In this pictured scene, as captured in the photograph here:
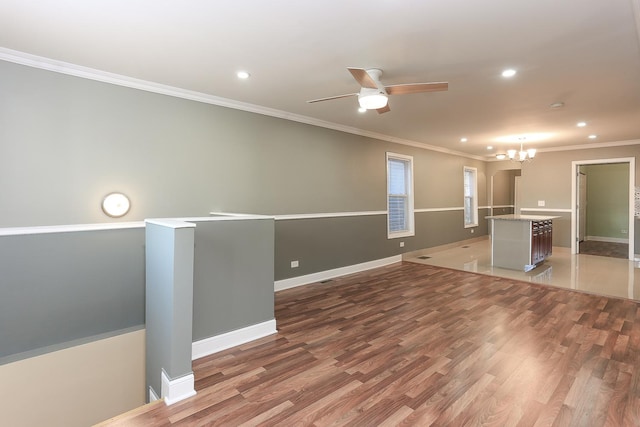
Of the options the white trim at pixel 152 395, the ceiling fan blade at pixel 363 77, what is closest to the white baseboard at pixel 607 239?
the ceiling fan blade at pixel 363 77

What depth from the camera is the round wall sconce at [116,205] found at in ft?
10.7

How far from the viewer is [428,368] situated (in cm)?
261

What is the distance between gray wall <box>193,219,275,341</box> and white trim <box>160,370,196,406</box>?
0.54 meters

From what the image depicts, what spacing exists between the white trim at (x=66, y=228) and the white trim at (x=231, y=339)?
148 cm

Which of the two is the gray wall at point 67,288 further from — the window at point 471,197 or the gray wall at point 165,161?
the window at point 471,197

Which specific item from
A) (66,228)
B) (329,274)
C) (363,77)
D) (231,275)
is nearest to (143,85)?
(66,228)

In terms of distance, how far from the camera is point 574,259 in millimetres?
6930

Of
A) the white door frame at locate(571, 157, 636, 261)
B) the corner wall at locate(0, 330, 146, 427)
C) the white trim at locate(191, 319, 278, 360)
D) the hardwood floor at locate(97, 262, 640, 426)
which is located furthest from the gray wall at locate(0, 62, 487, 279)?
the white door frame at locate(571, 157, 636, 261)

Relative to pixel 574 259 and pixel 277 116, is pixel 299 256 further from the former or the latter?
pixel 574 259

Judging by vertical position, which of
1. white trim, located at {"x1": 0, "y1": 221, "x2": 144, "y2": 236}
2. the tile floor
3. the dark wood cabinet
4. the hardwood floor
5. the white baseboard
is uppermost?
white trim, located at {"x1": 0, "y1": 221, "x2": 144, "y2": 236}

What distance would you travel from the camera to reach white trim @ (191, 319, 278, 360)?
283cm

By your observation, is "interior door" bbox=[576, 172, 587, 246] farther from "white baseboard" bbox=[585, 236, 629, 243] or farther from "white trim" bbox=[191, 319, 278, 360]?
"white trim" bbox=[191, 319, 278, 360]

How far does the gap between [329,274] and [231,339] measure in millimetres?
2614

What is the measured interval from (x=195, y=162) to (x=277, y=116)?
4.69ft
